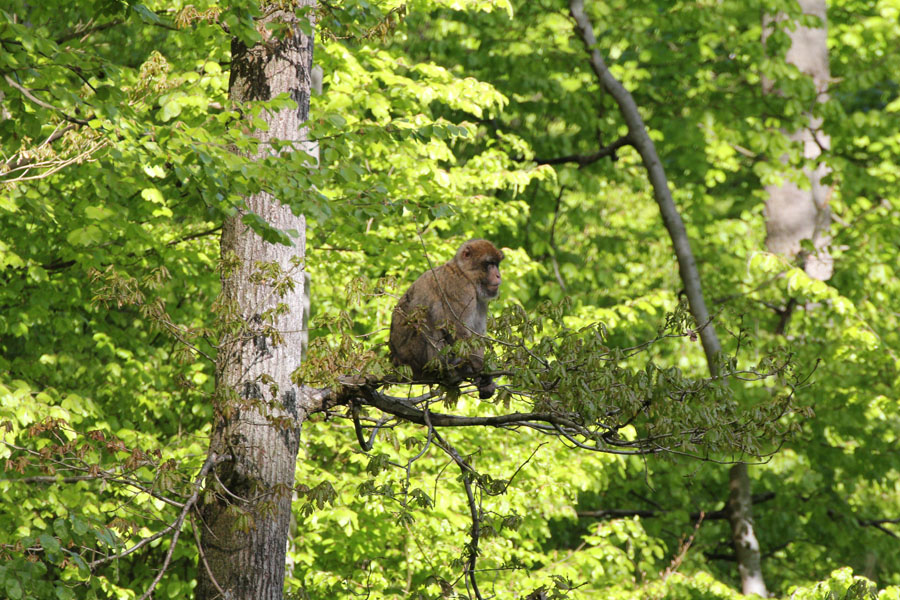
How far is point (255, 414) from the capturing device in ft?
18.4

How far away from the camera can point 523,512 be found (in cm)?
959

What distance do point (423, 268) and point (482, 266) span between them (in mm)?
3469

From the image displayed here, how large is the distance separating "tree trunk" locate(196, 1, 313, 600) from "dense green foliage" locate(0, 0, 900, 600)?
24cm

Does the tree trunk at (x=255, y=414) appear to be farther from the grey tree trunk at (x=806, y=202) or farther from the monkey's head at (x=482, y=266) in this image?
the grey tree trunk at (x=806, y=202)

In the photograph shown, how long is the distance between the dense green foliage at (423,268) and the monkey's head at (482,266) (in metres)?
0.37

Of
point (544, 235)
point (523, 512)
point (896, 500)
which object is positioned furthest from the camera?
point (896, 500)

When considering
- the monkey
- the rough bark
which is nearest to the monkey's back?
the monkey

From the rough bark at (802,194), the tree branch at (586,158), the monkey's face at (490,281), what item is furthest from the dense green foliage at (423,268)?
the monkey's face at (490,281)

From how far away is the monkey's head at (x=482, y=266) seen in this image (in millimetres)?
6508

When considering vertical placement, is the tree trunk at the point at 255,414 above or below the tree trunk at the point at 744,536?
below

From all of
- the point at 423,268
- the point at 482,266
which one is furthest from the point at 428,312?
the point at 423,268

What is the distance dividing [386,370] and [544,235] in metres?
10.6

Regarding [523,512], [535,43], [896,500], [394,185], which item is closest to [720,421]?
[523,512]

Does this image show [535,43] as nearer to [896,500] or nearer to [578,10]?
[578,10]
